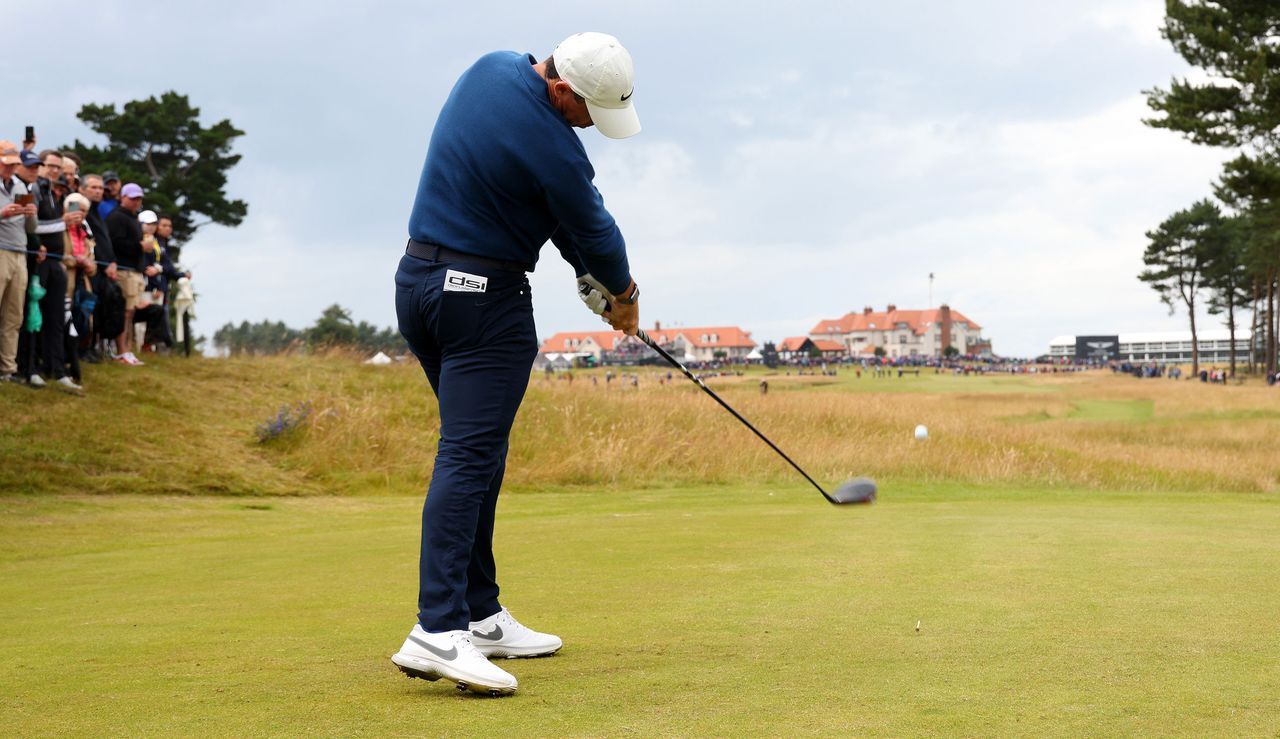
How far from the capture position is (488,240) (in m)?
3.46

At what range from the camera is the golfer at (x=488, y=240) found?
337cm

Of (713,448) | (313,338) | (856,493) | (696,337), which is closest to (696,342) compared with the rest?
(696,337)

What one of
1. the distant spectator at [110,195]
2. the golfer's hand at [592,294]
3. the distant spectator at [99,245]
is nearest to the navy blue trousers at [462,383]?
the golfer's hand at [592,294]

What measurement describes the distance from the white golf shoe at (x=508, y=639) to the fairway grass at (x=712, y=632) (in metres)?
0.09

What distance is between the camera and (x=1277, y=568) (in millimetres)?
5066

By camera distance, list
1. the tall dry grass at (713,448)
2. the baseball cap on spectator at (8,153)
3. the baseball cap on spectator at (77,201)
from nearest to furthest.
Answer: the baseball cap on spectator at (8,153) < the baseball cap on spectator at (77,201) < the tall dry grass at (713,448)

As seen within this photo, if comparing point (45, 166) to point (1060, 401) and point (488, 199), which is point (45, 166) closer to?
point (488, 199)

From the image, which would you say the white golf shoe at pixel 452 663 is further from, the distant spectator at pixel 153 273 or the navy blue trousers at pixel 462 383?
the distant spectator at pixel 153 273

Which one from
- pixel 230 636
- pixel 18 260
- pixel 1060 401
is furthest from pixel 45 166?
pixel 1060 401

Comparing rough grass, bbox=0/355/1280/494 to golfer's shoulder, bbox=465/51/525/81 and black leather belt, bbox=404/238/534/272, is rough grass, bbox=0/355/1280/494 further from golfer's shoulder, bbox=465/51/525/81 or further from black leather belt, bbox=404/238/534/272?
golfer's shoulder, bbox=465/51/525/81

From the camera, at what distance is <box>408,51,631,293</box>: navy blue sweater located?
3.35 m

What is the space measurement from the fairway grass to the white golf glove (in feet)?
3.50

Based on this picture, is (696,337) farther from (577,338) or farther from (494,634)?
(494,634)

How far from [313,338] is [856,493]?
53386mm
